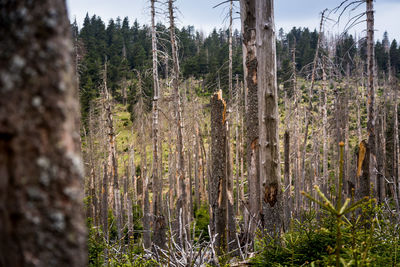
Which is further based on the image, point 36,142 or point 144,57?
point 144,57

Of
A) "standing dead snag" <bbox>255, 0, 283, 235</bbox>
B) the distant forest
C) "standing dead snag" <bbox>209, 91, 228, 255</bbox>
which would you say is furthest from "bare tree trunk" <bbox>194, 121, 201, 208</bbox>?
"standing dead snag" <bbox>255, 0, 283, 235</bbox>

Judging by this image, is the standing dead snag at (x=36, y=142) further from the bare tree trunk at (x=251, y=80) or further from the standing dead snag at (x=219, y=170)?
the bare tree trunk at (x=251, y=80)

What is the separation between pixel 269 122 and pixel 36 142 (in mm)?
3195

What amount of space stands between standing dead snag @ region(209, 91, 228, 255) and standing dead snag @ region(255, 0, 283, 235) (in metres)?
0.83

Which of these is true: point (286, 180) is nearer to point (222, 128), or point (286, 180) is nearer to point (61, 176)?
point (222, 128)

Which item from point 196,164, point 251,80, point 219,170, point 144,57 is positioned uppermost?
point 144,57

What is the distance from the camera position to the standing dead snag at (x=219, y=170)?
172 inches

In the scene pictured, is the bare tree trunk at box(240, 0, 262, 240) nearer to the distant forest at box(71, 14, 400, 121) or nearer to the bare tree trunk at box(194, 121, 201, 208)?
the bare tree trunk at box(194, 121, 201, 208)

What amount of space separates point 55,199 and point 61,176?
70 mm

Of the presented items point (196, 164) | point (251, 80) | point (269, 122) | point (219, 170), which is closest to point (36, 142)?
point (269, 122)

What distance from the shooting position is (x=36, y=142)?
81 cm

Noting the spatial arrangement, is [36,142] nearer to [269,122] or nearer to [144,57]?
[269,122]

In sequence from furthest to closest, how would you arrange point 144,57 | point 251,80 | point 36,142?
point 144,57 → point 251,80 → point 36,142

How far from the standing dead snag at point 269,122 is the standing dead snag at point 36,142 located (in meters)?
3.09
